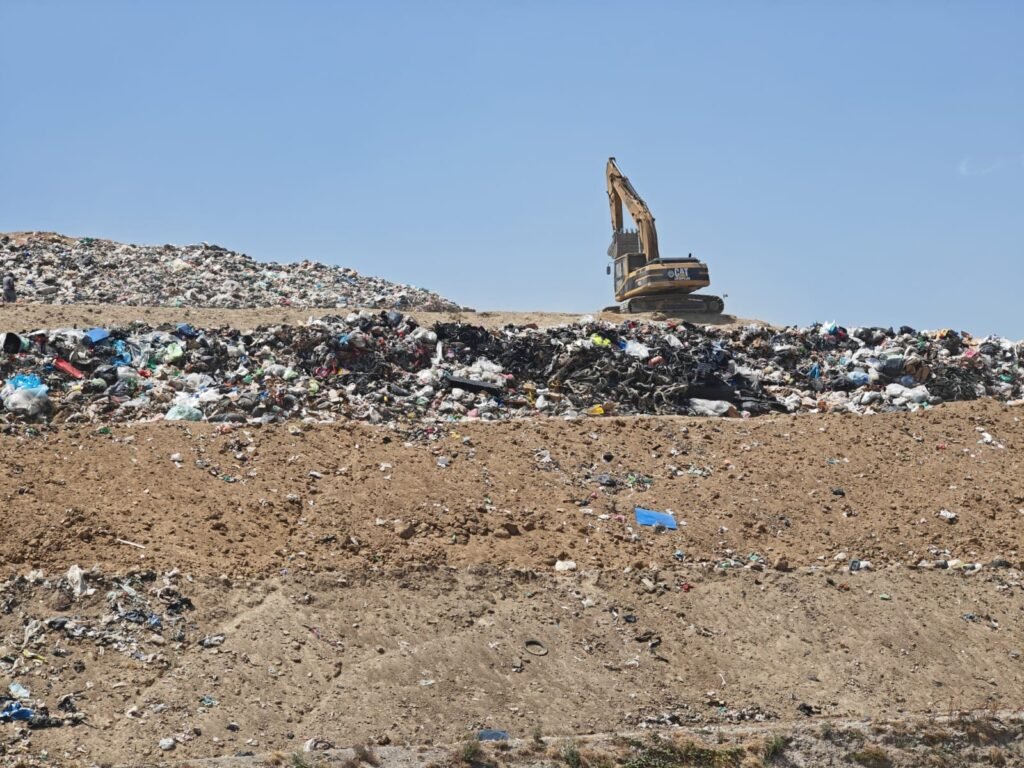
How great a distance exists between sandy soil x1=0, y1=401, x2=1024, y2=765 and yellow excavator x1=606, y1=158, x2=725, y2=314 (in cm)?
964

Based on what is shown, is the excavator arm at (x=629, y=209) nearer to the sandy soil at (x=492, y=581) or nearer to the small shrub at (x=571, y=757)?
the sandy soil at (x=492, y=581)

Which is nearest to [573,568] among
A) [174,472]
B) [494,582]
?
[494,582]

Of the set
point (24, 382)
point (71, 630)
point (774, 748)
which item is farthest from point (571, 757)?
point (24, 382)

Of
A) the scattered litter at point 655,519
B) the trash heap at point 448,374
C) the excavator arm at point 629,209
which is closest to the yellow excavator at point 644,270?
the excavator arm at point 629,209

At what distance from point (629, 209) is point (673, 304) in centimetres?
282

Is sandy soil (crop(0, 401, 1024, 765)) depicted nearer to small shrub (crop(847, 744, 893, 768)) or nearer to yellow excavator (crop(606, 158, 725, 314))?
small shrub (crop(847, 744, 893, 768))

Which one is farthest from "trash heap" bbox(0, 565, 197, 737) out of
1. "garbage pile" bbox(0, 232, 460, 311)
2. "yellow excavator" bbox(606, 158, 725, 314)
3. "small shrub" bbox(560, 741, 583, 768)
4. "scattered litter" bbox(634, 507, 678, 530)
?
"yellow excavator" bbox(606, 158, 725, 314)

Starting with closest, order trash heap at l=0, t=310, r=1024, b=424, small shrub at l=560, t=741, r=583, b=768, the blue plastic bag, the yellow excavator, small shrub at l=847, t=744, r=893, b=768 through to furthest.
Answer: small shrub at l=560, t=741, r=583, b=768 → small shrub at l=847, t=744, r=893, b=768 → the blue plastic bag → trash heap at l=0, t=310, r=1024, b=424 → the yellow excavator

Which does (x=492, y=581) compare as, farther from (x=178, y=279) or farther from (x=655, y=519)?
(x=178, y=279)

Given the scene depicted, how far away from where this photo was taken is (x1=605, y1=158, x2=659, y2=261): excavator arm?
77.7 feet

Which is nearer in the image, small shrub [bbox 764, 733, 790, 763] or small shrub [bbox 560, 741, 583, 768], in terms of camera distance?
small shrub [bbox 560, 741, 583, 768]

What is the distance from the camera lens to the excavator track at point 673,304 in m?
22.4

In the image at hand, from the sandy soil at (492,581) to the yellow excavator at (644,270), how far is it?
31.6 ft

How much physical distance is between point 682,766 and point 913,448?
5859 mm
